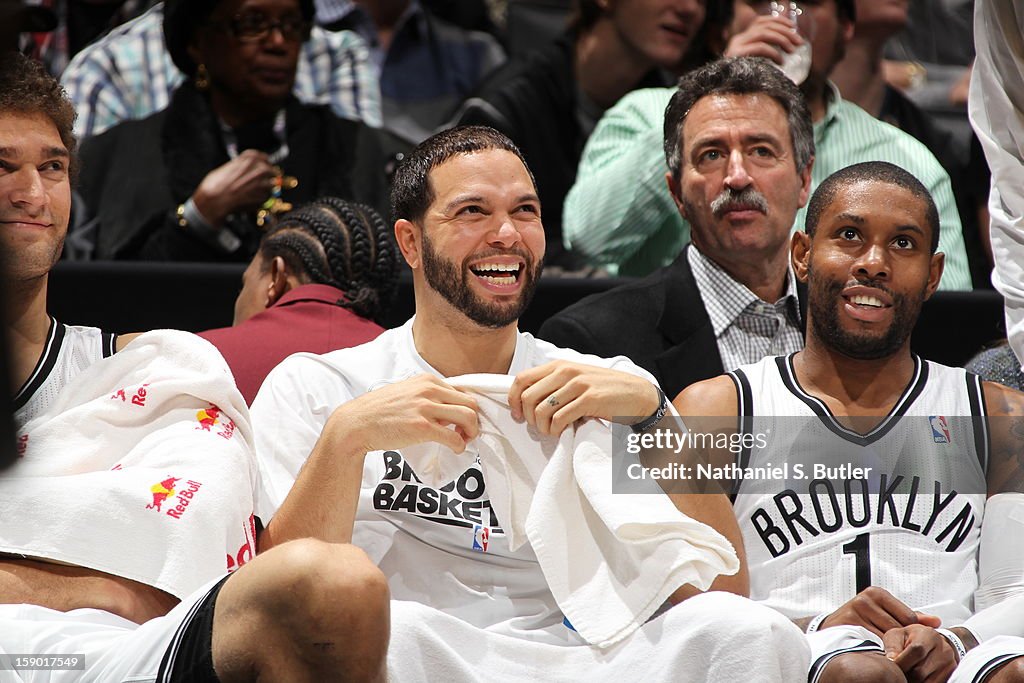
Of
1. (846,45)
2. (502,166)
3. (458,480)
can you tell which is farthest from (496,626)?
(846,45)

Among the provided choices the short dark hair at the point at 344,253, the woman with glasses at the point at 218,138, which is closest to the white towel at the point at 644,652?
the short dark hair at the point at 344,253

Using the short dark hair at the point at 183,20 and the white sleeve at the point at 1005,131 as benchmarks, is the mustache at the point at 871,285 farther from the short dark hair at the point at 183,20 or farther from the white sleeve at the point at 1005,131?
the short dark hair at the point at 183,20

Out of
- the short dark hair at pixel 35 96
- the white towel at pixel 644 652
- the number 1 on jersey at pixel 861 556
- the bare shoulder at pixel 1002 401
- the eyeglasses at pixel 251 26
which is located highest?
the eyeglasses at pixel 251 26

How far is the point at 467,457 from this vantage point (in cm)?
237

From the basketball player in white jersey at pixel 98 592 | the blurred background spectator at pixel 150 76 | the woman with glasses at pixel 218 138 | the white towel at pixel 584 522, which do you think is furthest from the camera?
the blurred background spectator at pixel 150 76

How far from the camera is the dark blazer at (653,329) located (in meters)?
3.04

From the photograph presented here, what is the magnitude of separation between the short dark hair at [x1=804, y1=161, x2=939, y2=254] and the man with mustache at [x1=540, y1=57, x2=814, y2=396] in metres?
0.33

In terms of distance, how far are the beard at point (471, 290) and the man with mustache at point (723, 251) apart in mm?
485

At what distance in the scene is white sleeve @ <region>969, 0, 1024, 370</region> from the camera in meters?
2.70

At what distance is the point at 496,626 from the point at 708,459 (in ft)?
1.67

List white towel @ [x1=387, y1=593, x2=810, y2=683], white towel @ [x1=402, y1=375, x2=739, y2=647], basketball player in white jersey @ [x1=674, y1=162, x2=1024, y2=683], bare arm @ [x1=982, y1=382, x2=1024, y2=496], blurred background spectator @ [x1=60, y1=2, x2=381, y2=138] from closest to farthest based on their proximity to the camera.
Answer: white towel @ [x1=387, y1=593, x2=810, y2=683] → white towel @ [x1=402, y1=375, x2=739, y2=647] → basketball player in white jersey @ [x1=674, y1=162, x2=1024, y2=683] → bare arm @ [x1=982, y1=382, x2=1024, y2=496] → blurred background spectator @ [x1=60, y1=2, x2=381, y2=138]

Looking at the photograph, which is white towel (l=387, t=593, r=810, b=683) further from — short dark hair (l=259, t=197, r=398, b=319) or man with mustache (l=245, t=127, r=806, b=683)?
short dark hair (l=259, t=197, r=398, b=319)

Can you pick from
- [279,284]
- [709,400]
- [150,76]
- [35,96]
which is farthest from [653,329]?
[150,76]

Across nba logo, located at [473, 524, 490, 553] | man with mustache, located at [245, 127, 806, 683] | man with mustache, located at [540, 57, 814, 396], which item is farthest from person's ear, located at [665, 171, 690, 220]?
nba logo, located at [473, 524, 490, 553]
